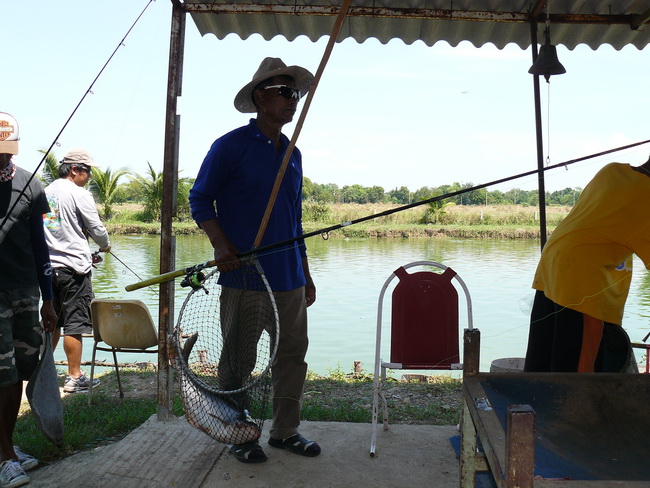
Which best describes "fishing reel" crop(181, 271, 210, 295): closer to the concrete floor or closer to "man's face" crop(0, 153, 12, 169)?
the concrete floor

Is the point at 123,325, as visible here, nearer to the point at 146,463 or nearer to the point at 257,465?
the point at 146,463

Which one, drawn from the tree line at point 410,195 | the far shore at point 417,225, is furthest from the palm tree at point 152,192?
the tree line at point 410,195

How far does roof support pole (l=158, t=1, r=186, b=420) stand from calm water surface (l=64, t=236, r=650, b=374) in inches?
94.1

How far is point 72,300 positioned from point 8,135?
7.70ft

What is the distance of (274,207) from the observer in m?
3.58

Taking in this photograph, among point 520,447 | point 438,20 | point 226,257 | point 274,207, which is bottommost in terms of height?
point 520,447

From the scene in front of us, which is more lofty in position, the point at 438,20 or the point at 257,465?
the point at 438,20

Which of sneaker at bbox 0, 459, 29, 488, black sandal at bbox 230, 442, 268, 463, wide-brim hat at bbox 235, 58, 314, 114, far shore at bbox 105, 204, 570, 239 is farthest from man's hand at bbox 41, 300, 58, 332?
far shore at bbox 105, 204, 570, 239

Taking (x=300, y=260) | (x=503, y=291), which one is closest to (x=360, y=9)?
(x=300, y=260)

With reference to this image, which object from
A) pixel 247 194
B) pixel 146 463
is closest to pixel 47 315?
pixel 146 463

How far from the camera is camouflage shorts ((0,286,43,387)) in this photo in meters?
3.40

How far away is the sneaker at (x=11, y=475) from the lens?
11.0ft

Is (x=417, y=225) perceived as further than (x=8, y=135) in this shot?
Yes

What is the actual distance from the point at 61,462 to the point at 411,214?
32.3m
